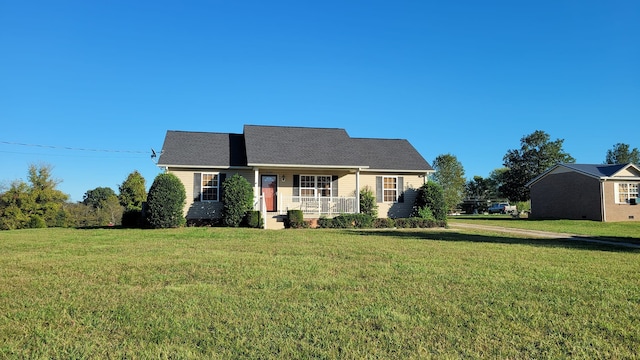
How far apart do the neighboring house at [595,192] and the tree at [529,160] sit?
66.0 feet

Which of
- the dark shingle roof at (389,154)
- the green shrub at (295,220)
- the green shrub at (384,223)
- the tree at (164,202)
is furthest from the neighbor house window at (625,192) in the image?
the tree at (164,202)

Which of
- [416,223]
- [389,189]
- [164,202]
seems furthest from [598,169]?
[164,202]

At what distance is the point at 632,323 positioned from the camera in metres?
4.12

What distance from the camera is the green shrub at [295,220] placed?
1820 cm

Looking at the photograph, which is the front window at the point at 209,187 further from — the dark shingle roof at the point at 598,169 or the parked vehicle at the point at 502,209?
the parked vehicle at the point at 502,209

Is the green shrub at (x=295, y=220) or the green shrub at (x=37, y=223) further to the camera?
the green shrub at (x=37, y=223)

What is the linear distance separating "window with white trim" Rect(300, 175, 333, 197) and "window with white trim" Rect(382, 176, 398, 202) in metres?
2.94

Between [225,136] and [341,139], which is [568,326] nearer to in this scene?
[341,139]

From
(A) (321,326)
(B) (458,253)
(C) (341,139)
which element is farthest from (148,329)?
(C) (341,139)

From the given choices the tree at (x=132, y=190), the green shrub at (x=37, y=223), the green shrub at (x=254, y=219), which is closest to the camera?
the green shrub at (x=254, y=219)

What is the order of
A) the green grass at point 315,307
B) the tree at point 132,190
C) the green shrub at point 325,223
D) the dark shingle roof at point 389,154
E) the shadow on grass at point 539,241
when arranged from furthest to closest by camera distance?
the tree at point 132,190, the dark shingle roof at point 389,154, the green shrub at point 325,223, the shadow on grass at point 539,241, the green grass at point 315,307

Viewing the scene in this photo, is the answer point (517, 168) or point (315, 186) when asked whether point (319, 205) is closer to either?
point (315, 186)

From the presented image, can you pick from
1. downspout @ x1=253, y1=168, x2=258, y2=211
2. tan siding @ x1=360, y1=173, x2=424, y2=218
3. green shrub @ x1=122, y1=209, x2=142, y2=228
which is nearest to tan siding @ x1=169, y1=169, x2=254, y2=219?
downspout @ x1=253, y1=168, x2=258, y2=211

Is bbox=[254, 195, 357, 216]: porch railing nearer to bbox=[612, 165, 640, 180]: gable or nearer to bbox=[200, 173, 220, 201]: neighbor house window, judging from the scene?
bbox=[200, 173, 220, 201]: neighbor house window
